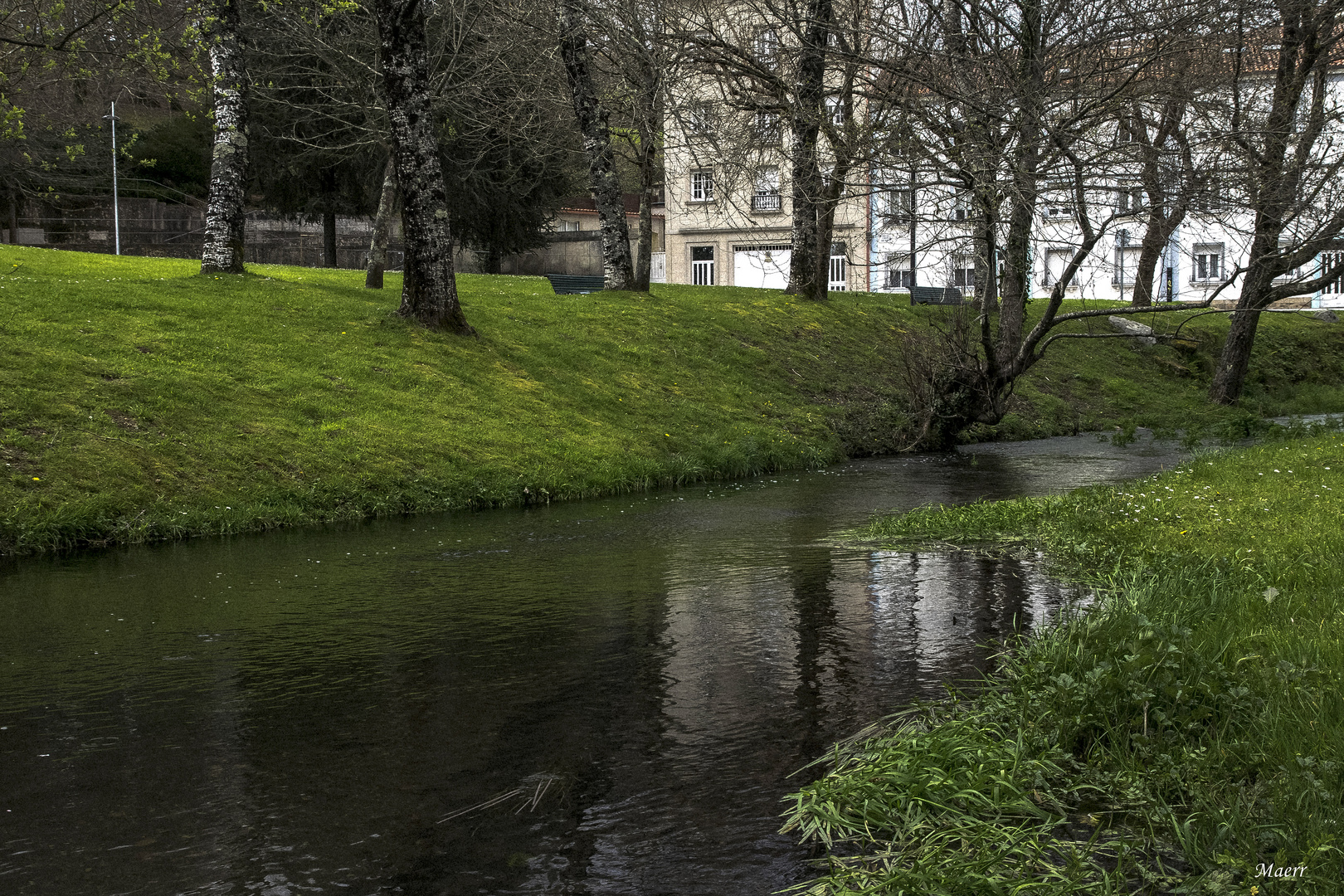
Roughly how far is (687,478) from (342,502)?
583cm

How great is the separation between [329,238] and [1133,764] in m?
43.4

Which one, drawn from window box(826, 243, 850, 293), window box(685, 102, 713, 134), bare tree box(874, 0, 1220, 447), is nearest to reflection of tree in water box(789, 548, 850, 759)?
bare tree box(874, 0, 1220, 447)

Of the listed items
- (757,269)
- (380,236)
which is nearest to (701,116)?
(380,236)

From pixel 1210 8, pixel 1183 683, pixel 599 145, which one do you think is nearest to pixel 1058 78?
pixel 1210 8

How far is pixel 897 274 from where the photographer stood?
21578mm

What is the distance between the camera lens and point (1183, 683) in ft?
18.4

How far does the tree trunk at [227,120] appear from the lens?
21797mm

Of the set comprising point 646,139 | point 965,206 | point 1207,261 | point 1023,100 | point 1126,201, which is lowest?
point 1126,201

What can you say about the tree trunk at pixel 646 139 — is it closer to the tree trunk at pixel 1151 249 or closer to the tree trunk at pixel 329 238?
the tree trunk at pixel 1151 249

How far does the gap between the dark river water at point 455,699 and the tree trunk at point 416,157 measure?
29.8ft

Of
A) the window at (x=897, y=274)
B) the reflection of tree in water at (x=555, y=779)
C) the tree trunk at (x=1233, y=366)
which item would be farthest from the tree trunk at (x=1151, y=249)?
the reflection of tree in water at (x=555, y=779)

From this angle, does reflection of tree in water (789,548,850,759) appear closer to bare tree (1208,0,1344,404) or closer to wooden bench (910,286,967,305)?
bare tree (1208,0,1344,404)

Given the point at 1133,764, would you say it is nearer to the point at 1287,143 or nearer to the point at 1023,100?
the point at 1023,100

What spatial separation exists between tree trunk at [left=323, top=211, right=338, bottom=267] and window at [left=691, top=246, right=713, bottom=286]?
24.5 meters
